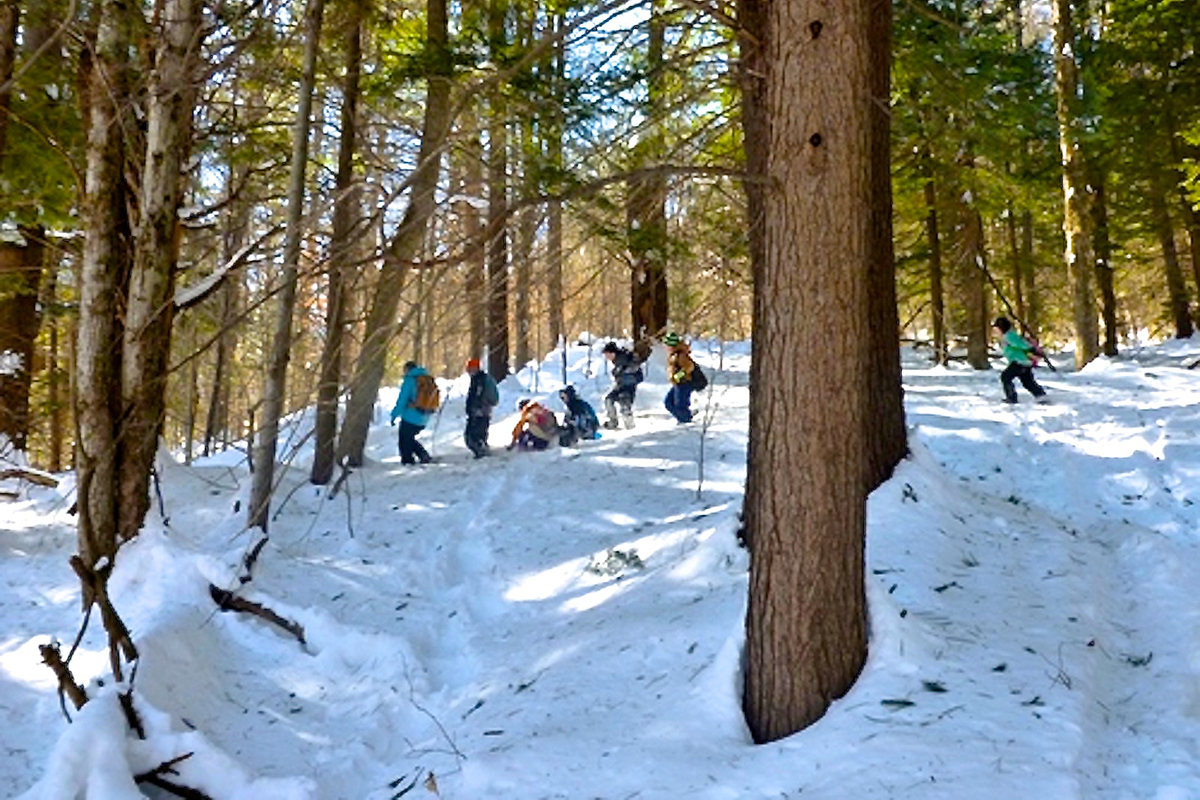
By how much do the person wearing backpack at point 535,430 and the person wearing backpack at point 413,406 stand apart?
1.37m

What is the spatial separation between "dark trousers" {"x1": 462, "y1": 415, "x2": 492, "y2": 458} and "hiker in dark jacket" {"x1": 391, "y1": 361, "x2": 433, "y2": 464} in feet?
2.45

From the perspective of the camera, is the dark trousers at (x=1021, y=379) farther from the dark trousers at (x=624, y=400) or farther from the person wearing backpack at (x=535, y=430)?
the person wearing backpack at (x=535, y=430)

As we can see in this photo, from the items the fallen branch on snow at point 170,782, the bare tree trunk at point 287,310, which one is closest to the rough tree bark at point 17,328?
the bare tree trunk at point 287,310

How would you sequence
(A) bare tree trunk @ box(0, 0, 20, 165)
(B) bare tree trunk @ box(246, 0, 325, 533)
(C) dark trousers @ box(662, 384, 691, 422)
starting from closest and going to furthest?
(B) bare tree trunk @ box(246, 0, 325, 533) < (A) bare tree trunk @ box(0, 0, 20, 165) < (C) dark trousers @ box(662, 384, 691, 422)

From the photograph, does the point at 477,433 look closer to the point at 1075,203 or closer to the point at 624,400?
the point at 624,400

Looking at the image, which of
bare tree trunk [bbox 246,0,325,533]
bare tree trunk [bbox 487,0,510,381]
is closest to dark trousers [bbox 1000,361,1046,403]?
bare tree trunk [bbox 487,0,510,381]

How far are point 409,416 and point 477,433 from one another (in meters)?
1.15

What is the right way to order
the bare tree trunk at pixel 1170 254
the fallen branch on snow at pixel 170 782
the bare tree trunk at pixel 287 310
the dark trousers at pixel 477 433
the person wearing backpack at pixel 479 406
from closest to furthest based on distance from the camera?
the fallen branch on snow at pixel 170 782
the bare tree trunk at pixel 287 310
the person wearing backpack at pixel 479 406
the dark trousers at pixel 477 433
the bare tree trunk at pixel 1170 254

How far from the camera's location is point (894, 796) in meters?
3.40

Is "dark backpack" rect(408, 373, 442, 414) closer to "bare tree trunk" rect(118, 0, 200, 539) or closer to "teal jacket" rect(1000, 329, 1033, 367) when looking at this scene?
"bare tree trunk" rect(118, 0, 200, 539)

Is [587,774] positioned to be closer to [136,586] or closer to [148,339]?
[136,586]

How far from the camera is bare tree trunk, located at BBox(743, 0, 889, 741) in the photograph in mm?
3898

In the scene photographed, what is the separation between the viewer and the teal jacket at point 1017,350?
13116mm

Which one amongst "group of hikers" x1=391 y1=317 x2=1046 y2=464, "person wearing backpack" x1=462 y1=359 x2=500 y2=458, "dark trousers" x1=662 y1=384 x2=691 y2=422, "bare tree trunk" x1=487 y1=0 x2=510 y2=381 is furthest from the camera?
"dark trousers" x1=662 y1=384 x2=691 y2=422
